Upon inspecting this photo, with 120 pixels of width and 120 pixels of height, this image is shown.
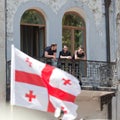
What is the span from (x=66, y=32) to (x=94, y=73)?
183 cm

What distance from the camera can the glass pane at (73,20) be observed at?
2191cm

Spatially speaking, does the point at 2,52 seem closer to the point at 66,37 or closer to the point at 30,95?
the point at 66,37

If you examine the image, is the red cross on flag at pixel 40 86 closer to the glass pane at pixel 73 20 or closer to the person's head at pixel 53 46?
the person's head at pixel 53 46

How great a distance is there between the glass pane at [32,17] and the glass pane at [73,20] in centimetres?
96

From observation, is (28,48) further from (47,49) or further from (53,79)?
(53,79)

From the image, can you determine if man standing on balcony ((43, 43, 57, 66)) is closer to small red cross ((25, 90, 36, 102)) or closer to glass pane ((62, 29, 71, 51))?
glass pane ((62, 29, 71, 51))

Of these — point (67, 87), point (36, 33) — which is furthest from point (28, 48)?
point (67, 87)

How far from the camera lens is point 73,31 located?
21.9 m

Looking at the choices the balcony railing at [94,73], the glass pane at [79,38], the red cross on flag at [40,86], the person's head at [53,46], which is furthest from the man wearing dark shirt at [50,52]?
the red cross on flag at [40,86]

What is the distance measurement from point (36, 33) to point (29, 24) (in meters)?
0.50

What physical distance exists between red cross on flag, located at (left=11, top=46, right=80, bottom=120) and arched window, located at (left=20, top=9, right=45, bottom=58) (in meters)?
7.57

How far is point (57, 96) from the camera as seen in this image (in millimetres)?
13234

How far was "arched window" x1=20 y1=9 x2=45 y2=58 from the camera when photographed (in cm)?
2100

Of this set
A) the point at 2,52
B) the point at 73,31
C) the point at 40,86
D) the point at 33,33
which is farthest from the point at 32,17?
the point at 40,86
